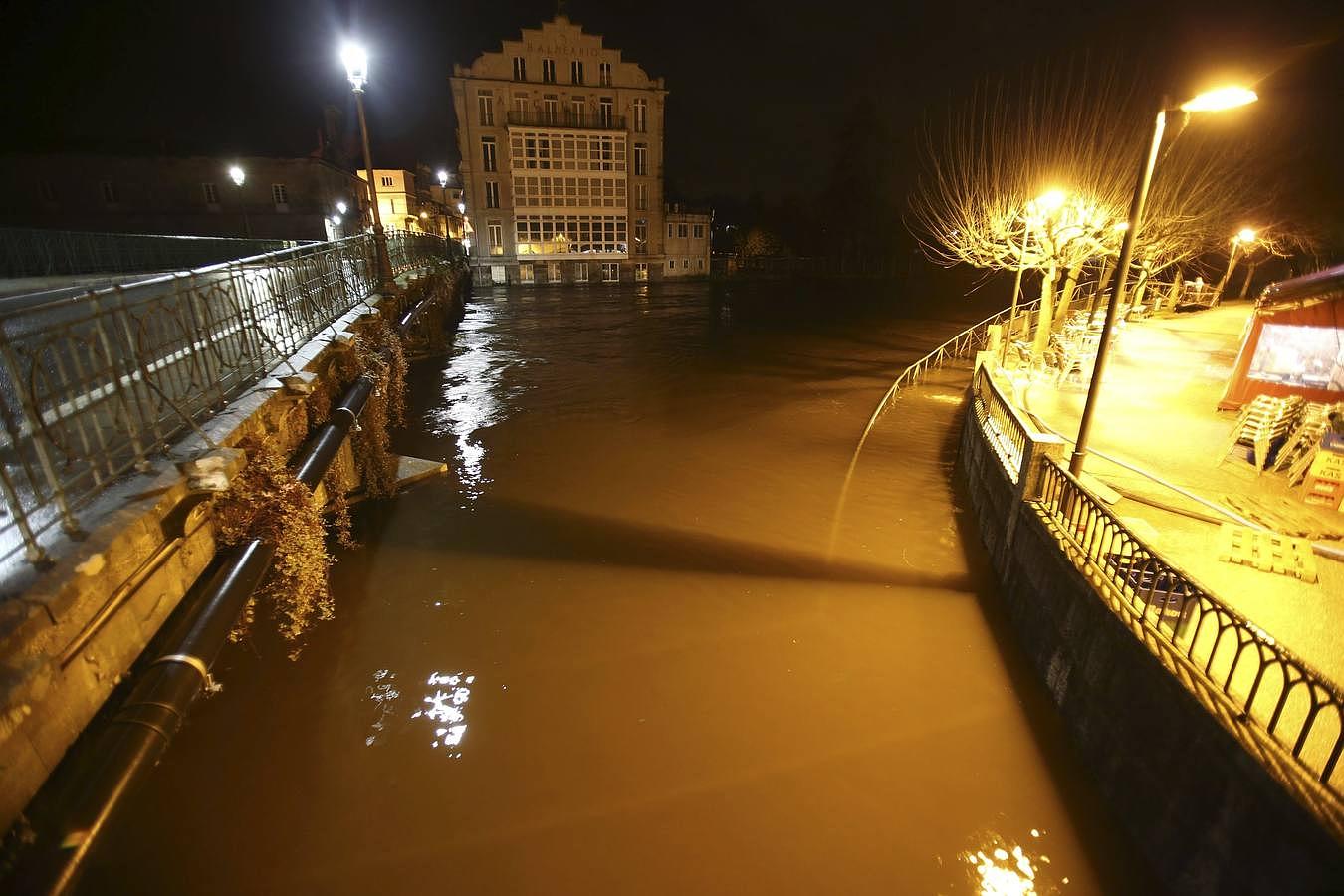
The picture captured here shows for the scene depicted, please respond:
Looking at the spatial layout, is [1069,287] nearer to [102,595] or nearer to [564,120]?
[102,595]

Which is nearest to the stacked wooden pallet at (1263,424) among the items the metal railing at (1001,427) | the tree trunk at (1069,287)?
the metal railing at (1001,427)

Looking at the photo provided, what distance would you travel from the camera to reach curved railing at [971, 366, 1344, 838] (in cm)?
357

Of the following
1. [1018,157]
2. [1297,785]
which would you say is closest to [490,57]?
[1018,157]

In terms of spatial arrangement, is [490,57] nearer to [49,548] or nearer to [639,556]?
[639,556]

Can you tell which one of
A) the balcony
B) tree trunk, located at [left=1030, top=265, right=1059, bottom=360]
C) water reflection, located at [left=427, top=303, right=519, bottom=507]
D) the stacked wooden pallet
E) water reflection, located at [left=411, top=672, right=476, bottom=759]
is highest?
the balcony

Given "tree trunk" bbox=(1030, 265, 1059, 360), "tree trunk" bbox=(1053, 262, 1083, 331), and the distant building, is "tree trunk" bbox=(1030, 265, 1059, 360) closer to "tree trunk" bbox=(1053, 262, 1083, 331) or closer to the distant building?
"tree trunk" bbox=(1053, 262, 1083, 331)

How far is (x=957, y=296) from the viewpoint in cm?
4884

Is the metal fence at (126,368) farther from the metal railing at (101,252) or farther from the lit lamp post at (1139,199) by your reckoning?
the metal railing at (101,252)

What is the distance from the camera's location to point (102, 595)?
3.58m

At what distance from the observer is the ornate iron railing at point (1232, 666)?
3.55m

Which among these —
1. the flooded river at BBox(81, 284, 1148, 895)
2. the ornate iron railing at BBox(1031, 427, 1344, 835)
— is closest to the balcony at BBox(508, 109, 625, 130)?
the flooded river at BBox(81, 284, 1148, 895)

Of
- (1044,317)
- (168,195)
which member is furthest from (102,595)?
(168,195)

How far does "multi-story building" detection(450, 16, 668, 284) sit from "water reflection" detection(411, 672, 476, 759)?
43516 millimetres

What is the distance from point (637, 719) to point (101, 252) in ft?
73.8
